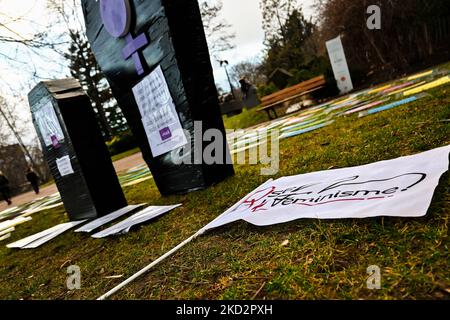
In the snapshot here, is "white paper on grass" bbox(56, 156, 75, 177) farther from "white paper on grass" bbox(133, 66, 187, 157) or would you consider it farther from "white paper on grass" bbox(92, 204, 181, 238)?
"white paper on grass" bbox(92, 204, 181, 238)

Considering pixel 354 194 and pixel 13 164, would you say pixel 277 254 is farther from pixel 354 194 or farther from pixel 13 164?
pixel 13 164

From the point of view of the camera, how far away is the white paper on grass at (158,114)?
3330 mm

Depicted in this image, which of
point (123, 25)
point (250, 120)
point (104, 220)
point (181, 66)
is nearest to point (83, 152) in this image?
point (104, 220)

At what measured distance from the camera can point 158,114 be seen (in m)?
3.53

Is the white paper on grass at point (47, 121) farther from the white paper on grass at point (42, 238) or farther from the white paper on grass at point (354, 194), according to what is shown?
the white paper on grass at point (354, 194)

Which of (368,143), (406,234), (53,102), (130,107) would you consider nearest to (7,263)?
(53,102)

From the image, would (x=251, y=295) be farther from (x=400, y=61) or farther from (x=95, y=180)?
(x=400, y=61)

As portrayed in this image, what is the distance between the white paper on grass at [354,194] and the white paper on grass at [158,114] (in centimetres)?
145

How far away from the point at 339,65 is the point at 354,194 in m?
10.3

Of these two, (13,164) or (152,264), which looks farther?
(13,164)

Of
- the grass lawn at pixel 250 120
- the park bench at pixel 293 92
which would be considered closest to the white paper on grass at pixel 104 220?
the park bench at pixel 293 92

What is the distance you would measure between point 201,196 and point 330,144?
1.51 m

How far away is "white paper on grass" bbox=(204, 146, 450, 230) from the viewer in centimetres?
140

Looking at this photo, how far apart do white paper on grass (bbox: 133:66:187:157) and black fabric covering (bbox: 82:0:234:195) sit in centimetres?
8
